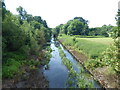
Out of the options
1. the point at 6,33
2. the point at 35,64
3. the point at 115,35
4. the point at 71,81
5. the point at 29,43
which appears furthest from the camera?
the point at 29,43

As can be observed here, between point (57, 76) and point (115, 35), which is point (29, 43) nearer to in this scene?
point (57, 76)

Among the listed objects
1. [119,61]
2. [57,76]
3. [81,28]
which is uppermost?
[81,28]

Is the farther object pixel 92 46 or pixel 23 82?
pixel 92 46

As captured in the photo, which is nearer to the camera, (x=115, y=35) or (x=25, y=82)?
(x=115, y=35)

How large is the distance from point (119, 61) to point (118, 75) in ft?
6.15

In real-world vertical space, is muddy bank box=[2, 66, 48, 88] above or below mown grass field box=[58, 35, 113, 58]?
below

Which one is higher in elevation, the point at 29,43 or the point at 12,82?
the point at 29,43

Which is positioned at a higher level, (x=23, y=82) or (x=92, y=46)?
(x=92, y=46)

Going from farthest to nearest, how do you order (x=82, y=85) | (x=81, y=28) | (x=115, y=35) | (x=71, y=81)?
(x=81, y=28)
(x=71, y=81)
(x=82, y=85)
(x=115, y=35)

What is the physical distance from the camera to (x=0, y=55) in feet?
36.8

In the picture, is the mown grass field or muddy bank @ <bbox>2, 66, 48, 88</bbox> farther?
the mown grass field

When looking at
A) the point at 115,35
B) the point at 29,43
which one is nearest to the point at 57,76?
the point at 115,35

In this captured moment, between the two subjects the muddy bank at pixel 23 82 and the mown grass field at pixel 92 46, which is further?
the mown grass field at pixel 92 46

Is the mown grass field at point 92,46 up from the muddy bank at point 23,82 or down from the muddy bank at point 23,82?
up
